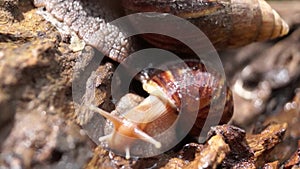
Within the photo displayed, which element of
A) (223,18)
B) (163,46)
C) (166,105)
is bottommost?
(166,105)

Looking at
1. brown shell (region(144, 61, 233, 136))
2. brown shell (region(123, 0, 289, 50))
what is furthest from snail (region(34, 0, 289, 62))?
brown shell (region(144, 61, 233, 136))

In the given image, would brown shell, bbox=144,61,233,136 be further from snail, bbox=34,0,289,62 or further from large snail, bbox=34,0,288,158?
snail, bbox=34,0,289,62

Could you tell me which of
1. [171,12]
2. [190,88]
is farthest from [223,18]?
[190,88]

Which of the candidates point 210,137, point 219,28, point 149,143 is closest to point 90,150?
point 149,143

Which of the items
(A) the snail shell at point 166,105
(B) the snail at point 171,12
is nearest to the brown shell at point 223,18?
(B) the snail at point 171,12

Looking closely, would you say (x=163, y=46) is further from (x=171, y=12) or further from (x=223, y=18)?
(x=223, y=18)

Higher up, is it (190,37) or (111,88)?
(190,37)

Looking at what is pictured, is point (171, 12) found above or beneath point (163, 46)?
above

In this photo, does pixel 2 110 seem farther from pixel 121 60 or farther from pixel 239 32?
pixel 239 32
